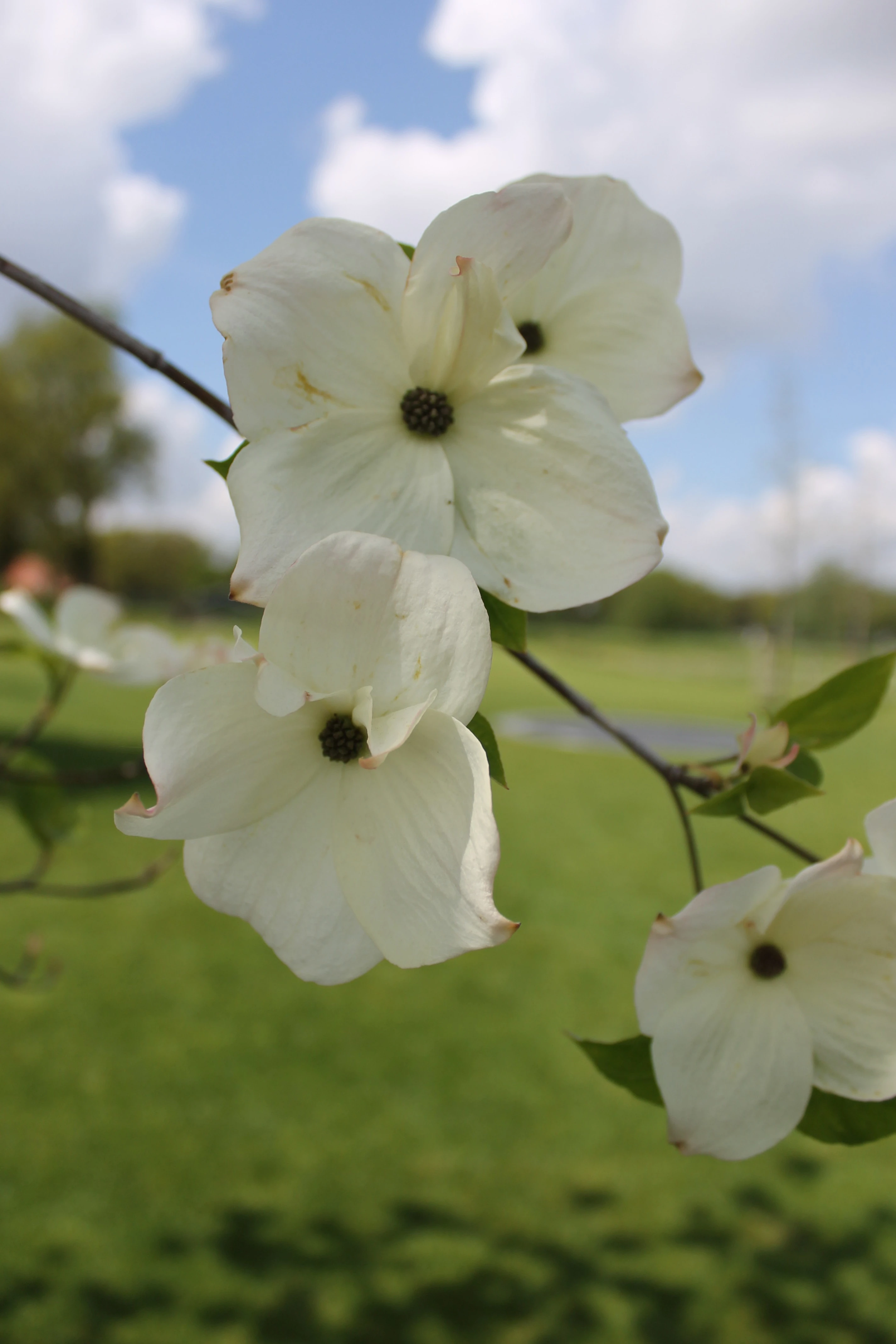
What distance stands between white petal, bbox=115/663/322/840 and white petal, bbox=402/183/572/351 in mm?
112

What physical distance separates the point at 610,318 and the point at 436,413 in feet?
0.36

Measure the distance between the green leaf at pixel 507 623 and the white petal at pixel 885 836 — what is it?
0.47 feet

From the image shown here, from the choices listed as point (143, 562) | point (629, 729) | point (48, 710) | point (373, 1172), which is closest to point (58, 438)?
point (143, 562)

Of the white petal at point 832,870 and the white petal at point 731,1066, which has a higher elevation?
the white petal at point 832,870

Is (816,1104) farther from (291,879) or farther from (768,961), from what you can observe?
(291,879)

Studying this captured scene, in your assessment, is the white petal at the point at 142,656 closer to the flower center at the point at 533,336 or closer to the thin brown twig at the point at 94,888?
the thin brown twig at the point at 94,888

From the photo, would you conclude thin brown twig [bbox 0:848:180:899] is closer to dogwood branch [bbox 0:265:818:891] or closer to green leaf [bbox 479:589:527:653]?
dogwood branch [bbox 0:265:818:891]

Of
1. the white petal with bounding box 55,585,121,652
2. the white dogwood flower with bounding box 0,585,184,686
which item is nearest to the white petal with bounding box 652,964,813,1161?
the white dogwood flower with bounding box 0,585,184,686

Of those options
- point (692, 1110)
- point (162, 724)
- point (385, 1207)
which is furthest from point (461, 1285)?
point (162, 724)

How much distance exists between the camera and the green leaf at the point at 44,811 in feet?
3.32

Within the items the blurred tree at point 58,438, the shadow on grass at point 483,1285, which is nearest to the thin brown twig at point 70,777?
the shadow on grass at point 483,1285

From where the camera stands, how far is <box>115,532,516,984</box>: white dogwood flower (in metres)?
0.25

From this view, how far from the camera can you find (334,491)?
0.92 feet

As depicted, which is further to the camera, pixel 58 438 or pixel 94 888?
pixel 58 438
